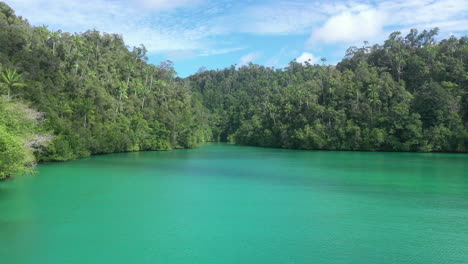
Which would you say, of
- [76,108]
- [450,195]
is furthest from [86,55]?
[450,195]

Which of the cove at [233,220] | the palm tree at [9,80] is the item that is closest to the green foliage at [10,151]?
the cove at [233,220]

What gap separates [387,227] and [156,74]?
71486mm

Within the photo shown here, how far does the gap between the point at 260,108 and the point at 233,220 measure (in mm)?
76208

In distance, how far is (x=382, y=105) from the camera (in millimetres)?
64625

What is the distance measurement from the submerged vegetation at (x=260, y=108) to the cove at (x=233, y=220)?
18895 mm

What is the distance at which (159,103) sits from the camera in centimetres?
7088

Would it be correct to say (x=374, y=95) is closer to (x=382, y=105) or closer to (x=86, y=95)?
(x=382, y=105)

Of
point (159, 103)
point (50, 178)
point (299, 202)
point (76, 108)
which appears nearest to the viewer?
point (299, 202)

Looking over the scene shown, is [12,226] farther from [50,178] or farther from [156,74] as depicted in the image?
[156,74]

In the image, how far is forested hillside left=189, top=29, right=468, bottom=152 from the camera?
57.7 meters

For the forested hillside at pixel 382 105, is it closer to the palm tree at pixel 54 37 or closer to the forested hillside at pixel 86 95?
the forested hillside at pixel 86 95

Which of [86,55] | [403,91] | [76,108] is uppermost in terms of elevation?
[86,55]

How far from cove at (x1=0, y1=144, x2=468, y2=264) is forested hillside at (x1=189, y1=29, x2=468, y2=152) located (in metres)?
33.9

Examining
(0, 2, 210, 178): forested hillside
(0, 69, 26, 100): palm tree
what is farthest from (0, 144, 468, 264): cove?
(0, 69, 26, 100): palm tree
